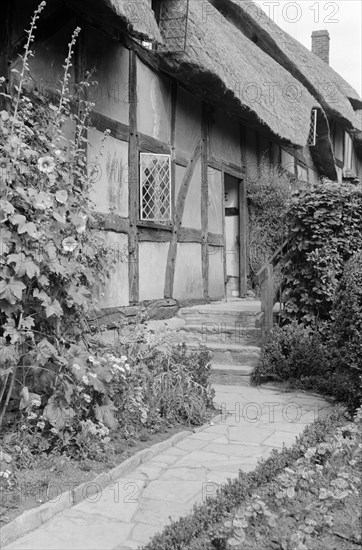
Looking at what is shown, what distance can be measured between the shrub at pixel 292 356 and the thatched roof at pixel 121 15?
11.9ft

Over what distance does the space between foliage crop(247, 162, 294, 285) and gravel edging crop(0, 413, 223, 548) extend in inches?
276

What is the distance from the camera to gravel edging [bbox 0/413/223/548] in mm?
3072

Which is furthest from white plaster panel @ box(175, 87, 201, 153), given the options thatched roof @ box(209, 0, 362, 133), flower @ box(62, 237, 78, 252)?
thatched roof @ box(209, 0, 362, 133)

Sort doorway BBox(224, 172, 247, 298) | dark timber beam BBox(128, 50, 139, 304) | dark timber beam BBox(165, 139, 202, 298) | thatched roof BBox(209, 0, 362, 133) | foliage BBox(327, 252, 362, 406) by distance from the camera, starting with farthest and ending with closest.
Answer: thatched roof BBox(209, 0, 362, 133)
doorway BBox(224, 172, 247, 298)
dark timber beam BBox(165, 139, 202, 298)
dark timber beam BBox(128, 50, 139, 304)
foliage BBox(327, 252, 362, 406)

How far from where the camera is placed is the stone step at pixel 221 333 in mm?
7551

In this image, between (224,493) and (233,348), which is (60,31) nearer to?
(233,348)

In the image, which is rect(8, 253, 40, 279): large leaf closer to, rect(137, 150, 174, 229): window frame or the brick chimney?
rect(137, 150, 174, 229): window frame

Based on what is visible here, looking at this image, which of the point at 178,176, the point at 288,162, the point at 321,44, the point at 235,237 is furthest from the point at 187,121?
the point at 321,44

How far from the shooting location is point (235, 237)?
36.7 feet

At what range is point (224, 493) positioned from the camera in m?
3.42

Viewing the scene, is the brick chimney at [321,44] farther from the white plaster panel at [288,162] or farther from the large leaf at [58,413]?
the large leaf at [58,413]

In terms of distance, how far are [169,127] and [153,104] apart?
492 mm

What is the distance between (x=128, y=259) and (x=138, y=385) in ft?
9.15

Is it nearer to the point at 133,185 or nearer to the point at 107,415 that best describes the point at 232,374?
the point at 133,185
